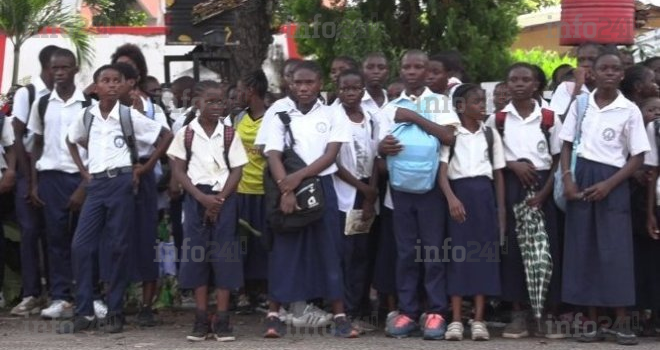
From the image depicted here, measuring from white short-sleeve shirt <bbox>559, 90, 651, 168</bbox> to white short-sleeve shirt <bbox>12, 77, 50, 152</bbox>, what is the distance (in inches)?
157

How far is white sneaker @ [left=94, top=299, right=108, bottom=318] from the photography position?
29.4 feet

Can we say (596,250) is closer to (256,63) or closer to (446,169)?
(446,169)

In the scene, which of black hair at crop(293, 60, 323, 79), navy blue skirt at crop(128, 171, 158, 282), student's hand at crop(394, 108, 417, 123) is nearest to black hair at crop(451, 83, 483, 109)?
student's hand at crop(394, 108, 417, 123)

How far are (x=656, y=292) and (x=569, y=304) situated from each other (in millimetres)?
589

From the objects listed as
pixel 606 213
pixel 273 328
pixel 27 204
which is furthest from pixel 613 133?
pixel 27 204

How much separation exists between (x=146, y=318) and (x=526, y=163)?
294cm

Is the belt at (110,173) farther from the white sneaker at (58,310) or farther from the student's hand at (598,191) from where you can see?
the student's hand at (598,191)

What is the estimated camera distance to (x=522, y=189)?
8.49 metres

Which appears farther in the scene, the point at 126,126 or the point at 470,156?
the point at 126,126

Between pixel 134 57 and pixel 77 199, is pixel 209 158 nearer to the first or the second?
pixel 77 199

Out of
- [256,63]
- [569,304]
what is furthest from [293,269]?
[256,63]

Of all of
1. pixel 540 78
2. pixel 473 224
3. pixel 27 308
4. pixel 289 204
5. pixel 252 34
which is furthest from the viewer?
pixel 252 34

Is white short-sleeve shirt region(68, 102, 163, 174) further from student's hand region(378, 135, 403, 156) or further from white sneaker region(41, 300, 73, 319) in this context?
student's hand region(378, 135, 403, 156)

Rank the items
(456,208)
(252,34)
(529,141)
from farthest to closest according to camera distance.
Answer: (252,34) → (529,141) → (456,208)
